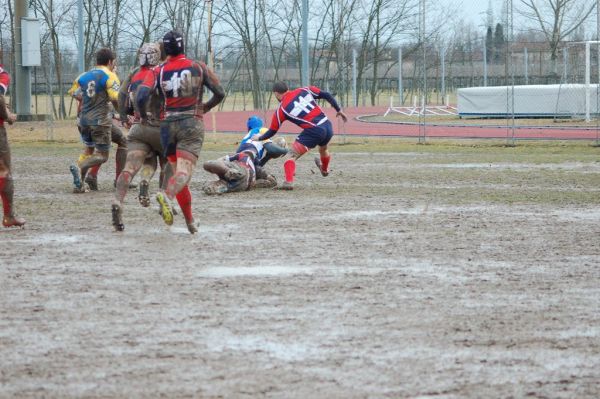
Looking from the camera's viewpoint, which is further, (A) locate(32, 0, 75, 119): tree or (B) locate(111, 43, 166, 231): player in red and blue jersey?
(A) locate(32, 0, 75, 119): tree

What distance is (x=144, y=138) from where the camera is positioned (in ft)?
39.3

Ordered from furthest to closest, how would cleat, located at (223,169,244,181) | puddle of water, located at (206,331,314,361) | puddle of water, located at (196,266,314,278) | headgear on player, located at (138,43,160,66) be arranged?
cleat, located at (223,169,244,181)
headgear on player, located at (138,43,160,66)
puddle of water, located at (196,266,314,278)
puddle of water, located at (206,331,314,361)

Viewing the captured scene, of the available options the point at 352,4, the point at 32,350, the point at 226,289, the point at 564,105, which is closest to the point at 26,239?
the point at 226,289

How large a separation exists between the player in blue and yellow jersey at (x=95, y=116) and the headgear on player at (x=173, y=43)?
13.9 feet

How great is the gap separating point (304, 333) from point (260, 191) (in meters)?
9.53

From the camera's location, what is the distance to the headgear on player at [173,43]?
10797mm

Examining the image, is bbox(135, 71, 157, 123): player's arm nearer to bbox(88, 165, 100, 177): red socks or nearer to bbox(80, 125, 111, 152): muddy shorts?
bbox(80, 125, 111, 152): muddy shorts

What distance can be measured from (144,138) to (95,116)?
3.55m

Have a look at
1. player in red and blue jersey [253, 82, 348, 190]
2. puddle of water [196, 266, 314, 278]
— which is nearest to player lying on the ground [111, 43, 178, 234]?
puddle of water [196, 266, 314, 278]

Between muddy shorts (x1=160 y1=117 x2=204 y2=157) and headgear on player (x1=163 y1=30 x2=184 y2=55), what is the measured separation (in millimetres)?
665

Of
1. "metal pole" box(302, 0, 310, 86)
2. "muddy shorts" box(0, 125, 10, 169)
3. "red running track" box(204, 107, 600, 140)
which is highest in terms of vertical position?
"metal pole" box(302, 0, 310, 86)

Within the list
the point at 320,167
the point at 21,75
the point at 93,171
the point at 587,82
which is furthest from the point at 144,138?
the point at 21,75

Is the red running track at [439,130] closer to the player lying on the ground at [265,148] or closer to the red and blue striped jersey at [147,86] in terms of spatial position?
the player lying on the ground at [265,148]

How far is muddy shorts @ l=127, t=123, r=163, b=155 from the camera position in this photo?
39.1ft
